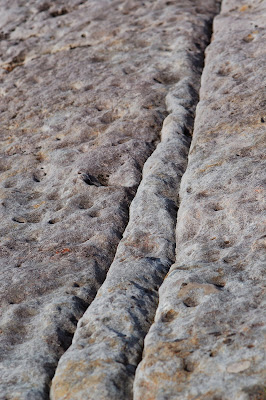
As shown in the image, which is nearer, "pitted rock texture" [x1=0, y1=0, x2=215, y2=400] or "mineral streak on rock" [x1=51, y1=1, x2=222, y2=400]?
"mineral streak on rock" [x1=51, y1=1, x2=222, y2=400]

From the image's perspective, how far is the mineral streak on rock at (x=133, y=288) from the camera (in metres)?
4.80

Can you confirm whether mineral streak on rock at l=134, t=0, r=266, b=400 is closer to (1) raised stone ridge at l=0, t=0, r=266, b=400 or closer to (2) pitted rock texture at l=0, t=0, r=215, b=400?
(1) raised stone ridge at l=0, t=0, r=266, b=400

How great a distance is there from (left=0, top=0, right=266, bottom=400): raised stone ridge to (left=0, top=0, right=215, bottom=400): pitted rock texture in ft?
0.09

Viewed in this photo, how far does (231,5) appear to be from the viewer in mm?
13859

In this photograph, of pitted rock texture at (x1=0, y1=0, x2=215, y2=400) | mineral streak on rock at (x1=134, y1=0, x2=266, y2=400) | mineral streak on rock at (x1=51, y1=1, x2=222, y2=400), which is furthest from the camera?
pitted rock texture at (x1=0, y1=0, x2=215, y2=400)

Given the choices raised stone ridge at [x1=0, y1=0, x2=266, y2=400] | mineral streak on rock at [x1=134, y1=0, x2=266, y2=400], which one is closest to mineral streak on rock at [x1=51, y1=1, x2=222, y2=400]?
raised stone ridge at [x1=0, y1=0, x2=266, y2=400]

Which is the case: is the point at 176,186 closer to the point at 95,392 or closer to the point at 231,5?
the point at 95,392

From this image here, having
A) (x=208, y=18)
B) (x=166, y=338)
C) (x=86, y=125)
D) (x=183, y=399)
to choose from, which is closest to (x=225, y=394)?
(x=183, y=399)

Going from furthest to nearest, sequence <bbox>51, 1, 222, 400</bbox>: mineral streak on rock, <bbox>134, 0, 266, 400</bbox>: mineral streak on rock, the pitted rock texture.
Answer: the pitted rock texture → <bbox>51, 1, 222, 400</bbox>: mineral streak on rock → <bbox>134, 0, 266, 400</bbox>: mineral streak on rock

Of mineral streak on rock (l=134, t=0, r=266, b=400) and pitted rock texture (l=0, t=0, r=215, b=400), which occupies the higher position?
pitted rock texture (l=0, t=0, r=215, b=400)

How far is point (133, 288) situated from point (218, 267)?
1.00m

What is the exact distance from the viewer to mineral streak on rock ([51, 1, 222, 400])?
4805 mm

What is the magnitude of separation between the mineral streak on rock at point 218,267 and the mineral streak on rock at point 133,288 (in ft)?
0.52

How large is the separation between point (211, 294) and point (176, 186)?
109 inches
